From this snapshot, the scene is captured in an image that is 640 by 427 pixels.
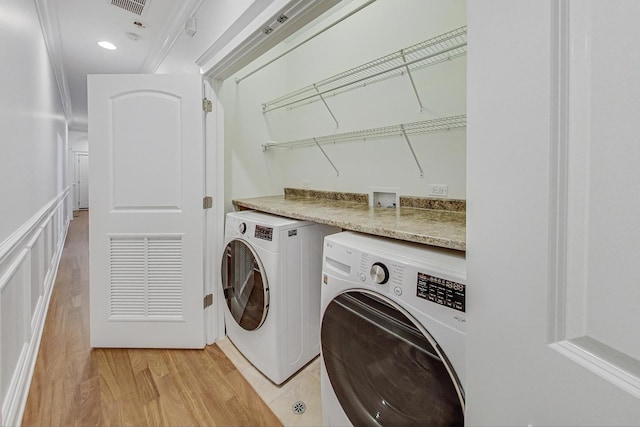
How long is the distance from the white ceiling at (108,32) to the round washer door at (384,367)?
2.11 m

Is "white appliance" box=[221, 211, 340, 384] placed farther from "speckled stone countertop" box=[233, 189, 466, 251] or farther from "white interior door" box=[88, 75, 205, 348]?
"white interior door" box=[88, 75, 205, 348]

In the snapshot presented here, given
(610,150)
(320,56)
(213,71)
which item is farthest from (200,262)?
(610,150)

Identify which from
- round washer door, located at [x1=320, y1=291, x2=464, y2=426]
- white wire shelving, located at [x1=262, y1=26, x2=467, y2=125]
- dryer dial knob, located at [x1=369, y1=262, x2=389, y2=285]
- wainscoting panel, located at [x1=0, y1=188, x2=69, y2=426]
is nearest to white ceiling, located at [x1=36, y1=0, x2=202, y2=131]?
white wire shelving, located at [x1=262, y1=26, x2=467, y2=125]

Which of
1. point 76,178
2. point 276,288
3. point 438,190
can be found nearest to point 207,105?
point 276,288

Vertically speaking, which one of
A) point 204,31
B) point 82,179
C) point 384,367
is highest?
point 204,31

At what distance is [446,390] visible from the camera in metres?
0.79

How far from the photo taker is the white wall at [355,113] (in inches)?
61.5

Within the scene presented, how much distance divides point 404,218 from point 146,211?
1.66 m

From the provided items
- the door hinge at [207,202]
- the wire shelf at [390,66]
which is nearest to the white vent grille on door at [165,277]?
the door hinge at [207,202]

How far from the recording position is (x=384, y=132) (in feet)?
6.11

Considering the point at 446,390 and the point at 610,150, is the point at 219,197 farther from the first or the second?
the point at 610,150

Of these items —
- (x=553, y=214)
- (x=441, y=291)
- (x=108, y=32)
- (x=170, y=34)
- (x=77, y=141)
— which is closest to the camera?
(x=553, y=214)

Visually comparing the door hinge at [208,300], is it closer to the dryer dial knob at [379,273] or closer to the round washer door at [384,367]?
the round washer door at [384,367]

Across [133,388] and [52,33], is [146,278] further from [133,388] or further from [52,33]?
[52,33]
